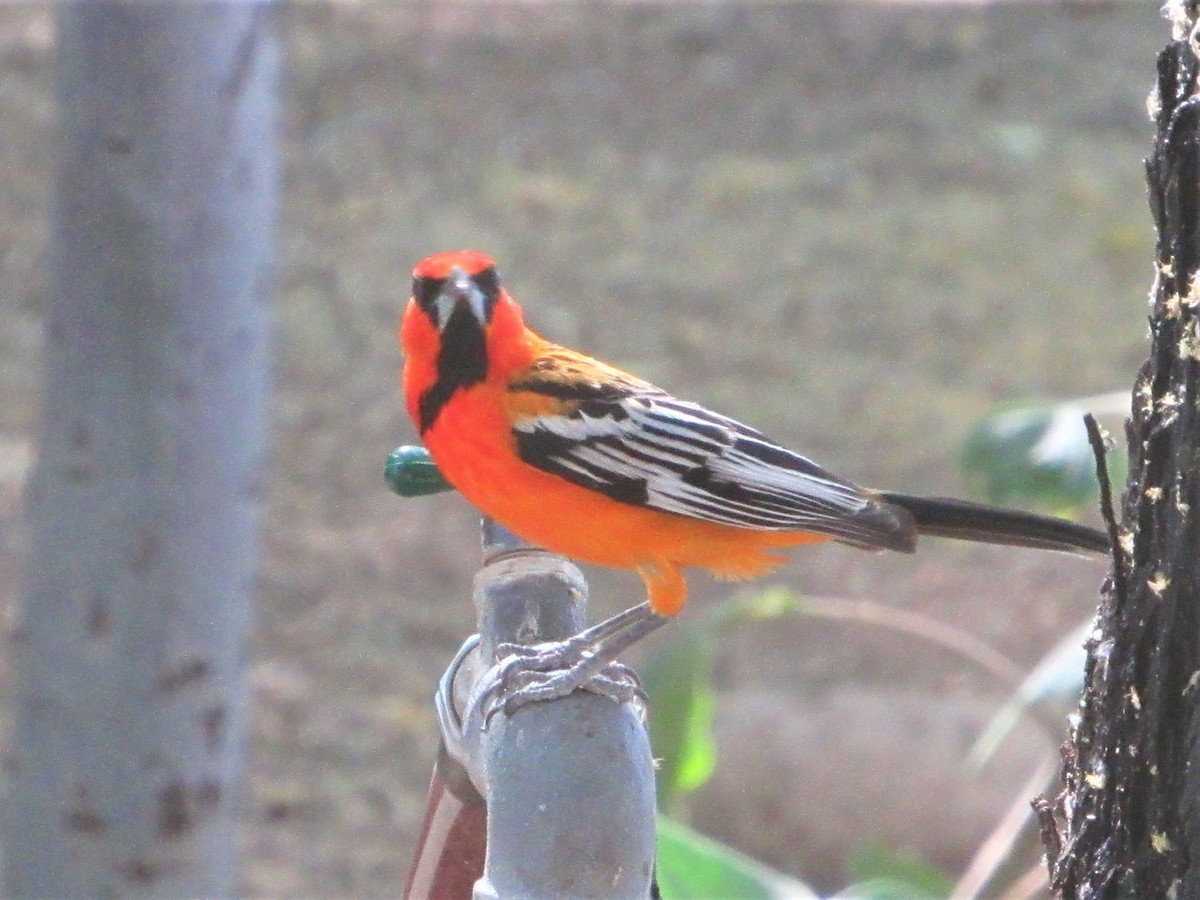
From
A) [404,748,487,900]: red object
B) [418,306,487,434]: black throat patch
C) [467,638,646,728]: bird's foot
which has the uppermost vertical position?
[418,306,487,434]: black throat patch

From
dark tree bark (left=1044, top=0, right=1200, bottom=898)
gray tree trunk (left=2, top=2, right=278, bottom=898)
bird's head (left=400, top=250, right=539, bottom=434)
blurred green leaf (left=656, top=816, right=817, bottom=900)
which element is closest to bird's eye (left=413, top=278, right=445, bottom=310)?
bird's head (left=400, top=250, right=539, bottom=434)

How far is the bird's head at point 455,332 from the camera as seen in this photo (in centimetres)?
328

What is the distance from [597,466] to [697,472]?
19 centimetres

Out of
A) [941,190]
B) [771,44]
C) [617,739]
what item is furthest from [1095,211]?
[617,739]

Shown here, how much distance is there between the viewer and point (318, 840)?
653 cm

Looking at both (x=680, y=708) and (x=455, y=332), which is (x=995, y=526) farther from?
(x=680, y=708)

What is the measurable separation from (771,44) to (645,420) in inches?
352

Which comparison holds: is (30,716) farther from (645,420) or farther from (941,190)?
(941,190)

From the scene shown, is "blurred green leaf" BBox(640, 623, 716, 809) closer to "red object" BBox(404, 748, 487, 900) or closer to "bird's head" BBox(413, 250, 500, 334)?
"bird's head" BBox(413, 250, 500, 334)

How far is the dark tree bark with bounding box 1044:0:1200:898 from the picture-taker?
5.36 ft

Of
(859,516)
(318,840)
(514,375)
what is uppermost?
(514,375)

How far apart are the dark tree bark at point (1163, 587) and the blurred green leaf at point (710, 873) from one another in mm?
2218

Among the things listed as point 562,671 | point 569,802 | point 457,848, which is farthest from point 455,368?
point 569,802

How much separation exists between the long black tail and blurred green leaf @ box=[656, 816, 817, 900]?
1.07 metres
